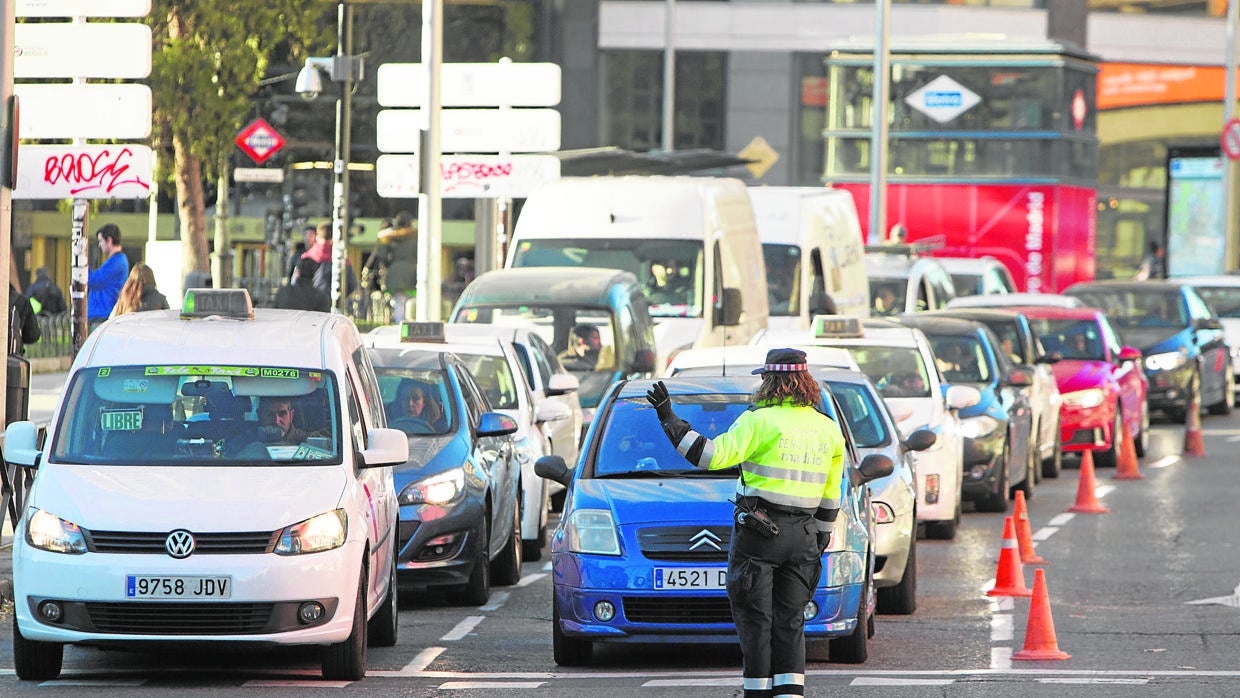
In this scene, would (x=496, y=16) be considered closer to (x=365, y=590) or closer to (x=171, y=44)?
(x=171, y=44)

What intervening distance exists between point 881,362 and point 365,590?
26.9 ft

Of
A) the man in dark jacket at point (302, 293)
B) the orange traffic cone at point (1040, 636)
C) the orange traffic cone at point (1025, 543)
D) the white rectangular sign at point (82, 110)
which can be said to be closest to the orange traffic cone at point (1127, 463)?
the orange traffic cone at point (1025, 543)

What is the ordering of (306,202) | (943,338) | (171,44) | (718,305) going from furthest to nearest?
(306,202), (171,44), (718,305), (943,338)

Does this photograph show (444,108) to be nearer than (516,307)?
No

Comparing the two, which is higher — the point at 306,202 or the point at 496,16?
the point at 496,16

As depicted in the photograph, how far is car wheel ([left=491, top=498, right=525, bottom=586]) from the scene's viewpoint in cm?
1466

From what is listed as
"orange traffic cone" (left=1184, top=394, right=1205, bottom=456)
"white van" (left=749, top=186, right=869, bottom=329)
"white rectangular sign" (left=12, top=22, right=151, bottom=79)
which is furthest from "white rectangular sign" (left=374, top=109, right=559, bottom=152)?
"white rectangular sign" (left=12, top=22, right=151, bottom=79)

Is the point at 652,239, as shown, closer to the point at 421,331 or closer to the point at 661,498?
the point at 421,331

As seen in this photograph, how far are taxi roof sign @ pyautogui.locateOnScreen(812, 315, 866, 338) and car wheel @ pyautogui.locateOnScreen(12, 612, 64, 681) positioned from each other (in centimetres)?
889

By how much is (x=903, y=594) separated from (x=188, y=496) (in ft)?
15.0

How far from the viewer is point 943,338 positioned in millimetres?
20875

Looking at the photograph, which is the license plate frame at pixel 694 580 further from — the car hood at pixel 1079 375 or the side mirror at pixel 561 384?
the car hood at pixel 1079 375

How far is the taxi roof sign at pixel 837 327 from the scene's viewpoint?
60.2ft

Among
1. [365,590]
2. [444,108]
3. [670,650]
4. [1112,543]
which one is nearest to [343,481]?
[365,590]
